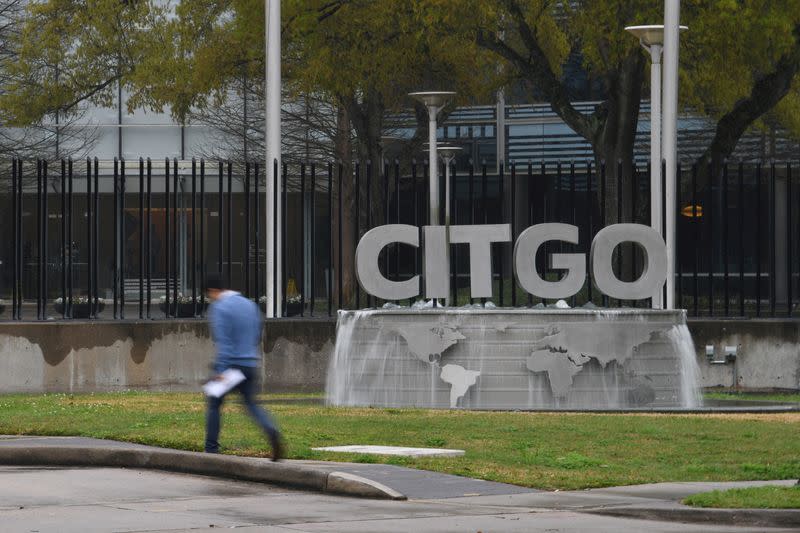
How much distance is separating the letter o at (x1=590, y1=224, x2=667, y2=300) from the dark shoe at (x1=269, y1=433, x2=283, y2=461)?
815 cm

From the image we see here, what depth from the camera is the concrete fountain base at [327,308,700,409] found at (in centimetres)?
1945

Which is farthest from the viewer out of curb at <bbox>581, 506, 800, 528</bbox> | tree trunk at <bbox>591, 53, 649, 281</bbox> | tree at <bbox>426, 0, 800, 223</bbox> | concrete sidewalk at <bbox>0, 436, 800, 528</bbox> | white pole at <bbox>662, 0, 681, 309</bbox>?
tree trunk at <bbox>591, 53, 649, 281</bbox>

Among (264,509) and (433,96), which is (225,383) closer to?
(264,509)

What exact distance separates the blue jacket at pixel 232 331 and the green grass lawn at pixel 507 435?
0.82 m

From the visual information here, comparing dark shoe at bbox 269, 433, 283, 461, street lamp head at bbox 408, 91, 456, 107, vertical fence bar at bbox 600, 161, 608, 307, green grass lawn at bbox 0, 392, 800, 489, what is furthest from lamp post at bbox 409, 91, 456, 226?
dark shoe at bbox 269, 433, 283, 461

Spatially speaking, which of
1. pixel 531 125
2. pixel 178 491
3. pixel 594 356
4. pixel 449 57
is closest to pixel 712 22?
pixel 449 57

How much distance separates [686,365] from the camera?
19.8 meters

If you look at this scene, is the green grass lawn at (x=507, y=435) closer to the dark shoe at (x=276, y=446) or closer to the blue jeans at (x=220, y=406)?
the blue jeans at (x=220, y=406)

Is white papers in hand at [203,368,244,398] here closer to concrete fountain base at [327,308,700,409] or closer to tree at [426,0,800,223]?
concrete fountain base at [327,308,700,409]

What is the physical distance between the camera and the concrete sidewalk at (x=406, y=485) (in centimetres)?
1058

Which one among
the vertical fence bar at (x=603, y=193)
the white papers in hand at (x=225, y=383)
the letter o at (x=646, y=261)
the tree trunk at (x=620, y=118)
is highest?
the tree trunk at (x=620, y=118)

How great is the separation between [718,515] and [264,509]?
9.70 ft

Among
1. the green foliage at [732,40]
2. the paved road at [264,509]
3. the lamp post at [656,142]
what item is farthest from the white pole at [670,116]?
the paved road at [264,509]

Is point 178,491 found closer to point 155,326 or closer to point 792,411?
point 792,411
